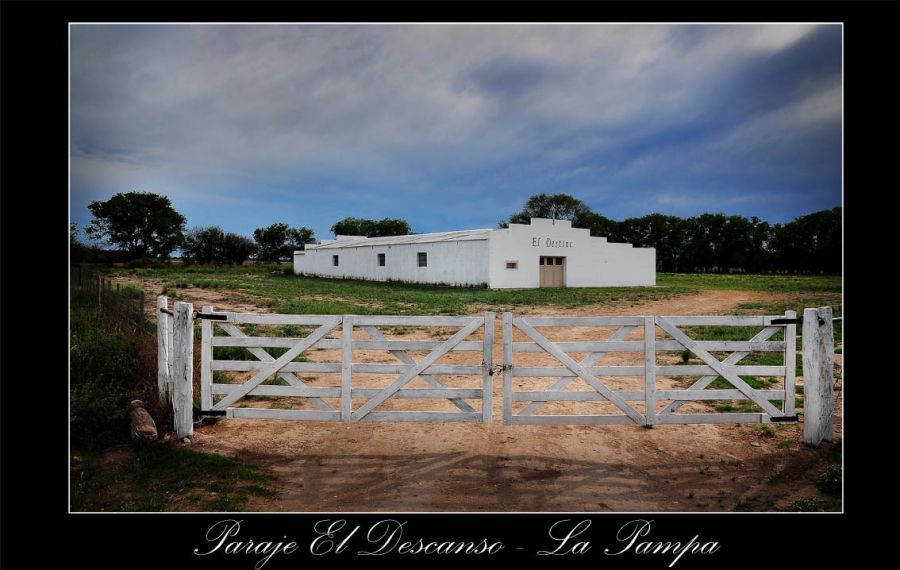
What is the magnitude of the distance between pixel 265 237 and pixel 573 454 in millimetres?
62930

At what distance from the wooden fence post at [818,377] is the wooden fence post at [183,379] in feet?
20.7

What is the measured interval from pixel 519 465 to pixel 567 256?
84.5 feet

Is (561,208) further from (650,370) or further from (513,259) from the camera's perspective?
(650,370)

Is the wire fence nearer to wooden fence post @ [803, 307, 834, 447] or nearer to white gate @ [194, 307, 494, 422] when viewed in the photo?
white gate @ [194, 307, 494, 422]

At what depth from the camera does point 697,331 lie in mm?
12273

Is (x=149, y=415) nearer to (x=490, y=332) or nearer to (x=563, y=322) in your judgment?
(x=490, y=332)

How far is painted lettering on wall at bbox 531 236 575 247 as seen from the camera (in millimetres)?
27969

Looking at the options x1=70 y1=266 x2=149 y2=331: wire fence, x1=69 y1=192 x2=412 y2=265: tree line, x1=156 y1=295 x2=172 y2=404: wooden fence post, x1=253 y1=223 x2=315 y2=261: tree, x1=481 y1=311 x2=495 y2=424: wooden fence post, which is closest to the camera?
x1=481 y1=311 x2=495 y2=424: wooden fence post

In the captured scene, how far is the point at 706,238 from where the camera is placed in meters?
A: 63.5

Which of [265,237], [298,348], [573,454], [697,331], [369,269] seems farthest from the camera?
[265,237]

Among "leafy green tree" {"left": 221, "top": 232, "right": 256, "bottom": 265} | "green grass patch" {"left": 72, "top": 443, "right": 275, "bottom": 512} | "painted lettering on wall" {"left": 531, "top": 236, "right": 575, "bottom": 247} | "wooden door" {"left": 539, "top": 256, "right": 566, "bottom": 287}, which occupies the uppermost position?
"leafy green tree" {"left": 221, "top": 232, "right": 256, "bottom": 265}

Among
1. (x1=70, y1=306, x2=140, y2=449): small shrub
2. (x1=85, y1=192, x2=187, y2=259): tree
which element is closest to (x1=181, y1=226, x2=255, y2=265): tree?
(x1=85, y1=192, x2=187, y2=259): tree

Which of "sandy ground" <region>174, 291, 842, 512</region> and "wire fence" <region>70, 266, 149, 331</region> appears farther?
"wire fence" <region>70, 266, 149, 331</region>
